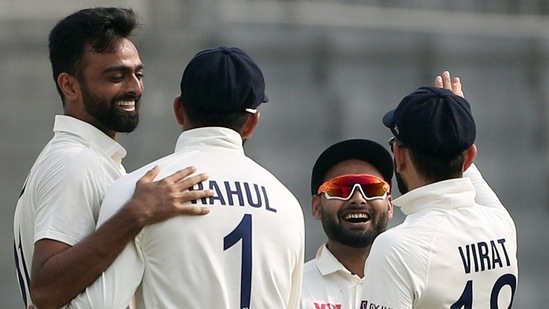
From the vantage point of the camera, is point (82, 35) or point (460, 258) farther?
point (82, 35)

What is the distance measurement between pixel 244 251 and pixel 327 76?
165 inches

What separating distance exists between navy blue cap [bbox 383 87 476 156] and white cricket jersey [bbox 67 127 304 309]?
36 centimetres

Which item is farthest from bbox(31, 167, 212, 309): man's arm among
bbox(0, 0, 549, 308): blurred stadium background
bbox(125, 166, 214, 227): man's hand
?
bbox(0, 0, 549, 308): blurred stadium background

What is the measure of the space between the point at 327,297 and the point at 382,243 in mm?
1052

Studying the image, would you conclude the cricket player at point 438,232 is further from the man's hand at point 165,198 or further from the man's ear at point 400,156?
the man's hand at point 165,198

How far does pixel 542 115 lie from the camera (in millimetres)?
7559

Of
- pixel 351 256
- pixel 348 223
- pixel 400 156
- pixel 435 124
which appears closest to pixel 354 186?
pixel 348 223

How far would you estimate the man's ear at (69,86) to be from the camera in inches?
131

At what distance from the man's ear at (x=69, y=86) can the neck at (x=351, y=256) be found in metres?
1.24

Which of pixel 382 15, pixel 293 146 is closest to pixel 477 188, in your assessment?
pixel 293 146

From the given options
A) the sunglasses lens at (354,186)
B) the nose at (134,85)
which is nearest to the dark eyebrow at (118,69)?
the nose at (134,85)

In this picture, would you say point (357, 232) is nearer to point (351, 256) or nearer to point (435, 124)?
point (351, 256)

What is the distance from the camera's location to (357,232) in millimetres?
4176

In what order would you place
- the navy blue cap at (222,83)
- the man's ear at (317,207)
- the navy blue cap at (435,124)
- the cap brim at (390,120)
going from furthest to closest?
the man's ear at (317,207) < the cap brim at (390,120) < the navy blue cap at (435,124) < the navy blue cap at (222,83)
